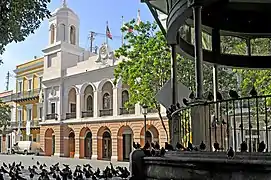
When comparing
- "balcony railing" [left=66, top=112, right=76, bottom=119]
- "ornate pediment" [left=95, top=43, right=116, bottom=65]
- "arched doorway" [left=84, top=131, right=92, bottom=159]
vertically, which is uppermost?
"ornate pediment" [left=95, top=43, right=116, bottom=65]

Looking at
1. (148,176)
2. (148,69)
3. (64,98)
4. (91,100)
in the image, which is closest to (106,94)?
(91,100)

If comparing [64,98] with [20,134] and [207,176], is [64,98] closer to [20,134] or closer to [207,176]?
[20,134]

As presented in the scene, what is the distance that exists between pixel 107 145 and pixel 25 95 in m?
17.1

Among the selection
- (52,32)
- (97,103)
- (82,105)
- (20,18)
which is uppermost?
(52,32)

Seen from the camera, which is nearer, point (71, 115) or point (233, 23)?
point (233, 23)

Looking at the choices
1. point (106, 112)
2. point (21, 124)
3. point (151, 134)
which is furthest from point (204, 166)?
point (21, 124)

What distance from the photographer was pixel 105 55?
34.6 metres

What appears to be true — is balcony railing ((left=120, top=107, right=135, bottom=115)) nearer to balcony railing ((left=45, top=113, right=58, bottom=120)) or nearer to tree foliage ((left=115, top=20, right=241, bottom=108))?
balcony railing ((left=45, top=113, right=58, bottom=120))

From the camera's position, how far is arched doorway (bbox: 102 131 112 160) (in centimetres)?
3486

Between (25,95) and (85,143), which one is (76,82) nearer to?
(85,143)

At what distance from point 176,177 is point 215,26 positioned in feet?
20.3

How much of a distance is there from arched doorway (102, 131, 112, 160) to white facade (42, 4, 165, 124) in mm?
1792

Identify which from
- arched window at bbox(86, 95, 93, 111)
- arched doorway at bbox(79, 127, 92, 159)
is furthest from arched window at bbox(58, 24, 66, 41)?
arched doorway at bbox(79, 127, 92, 159)

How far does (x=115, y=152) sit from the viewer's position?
33156 millimetres
